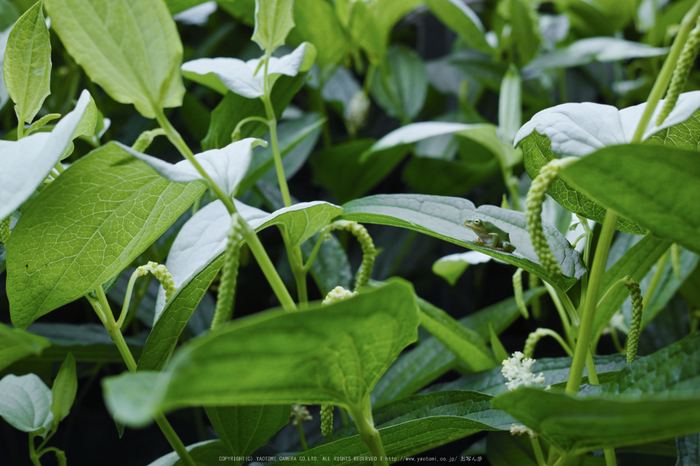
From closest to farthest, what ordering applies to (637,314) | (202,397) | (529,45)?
(202,397), (637,314), (529,45)

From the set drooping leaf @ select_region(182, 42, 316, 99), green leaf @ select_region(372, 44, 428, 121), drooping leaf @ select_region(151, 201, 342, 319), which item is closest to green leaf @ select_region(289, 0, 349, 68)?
green leaf @ select_region(372, 44, 428, 121)

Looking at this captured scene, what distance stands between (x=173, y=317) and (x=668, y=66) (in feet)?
1.01

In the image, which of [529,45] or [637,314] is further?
[529,45]

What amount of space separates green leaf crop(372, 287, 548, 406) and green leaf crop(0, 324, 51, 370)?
322 mm

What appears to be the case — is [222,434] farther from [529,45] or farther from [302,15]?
[529,45]

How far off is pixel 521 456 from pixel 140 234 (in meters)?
0.34

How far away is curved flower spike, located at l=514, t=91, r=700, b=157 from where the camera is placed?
0.84ft

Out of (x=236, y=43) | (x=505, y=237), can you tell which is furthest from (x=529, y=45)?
(x=505, y=237)

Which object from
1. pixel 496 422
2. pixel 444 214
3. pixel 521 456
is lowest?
pixel 521 456

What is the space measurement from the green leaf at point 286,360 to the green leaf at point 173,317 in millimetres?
113

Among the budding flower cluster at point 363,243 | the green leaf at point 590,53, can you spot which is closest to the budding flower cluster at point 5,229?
the budding flower cluster at point 363,243

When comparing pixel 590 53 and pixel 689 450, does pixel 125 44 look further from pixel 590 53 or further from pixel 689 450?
pixel 590 53

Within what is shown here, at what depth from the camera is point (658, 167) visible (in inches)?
8.9

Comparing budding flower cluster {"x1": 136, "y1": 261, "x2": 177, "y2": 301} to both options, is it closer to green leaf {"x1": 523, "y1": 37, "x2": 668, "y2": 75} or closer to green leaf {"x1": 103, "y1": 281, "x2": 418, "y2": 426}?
green leaf {"x1": 103, "y1": 281, "x2": 418, "y2": 426}
